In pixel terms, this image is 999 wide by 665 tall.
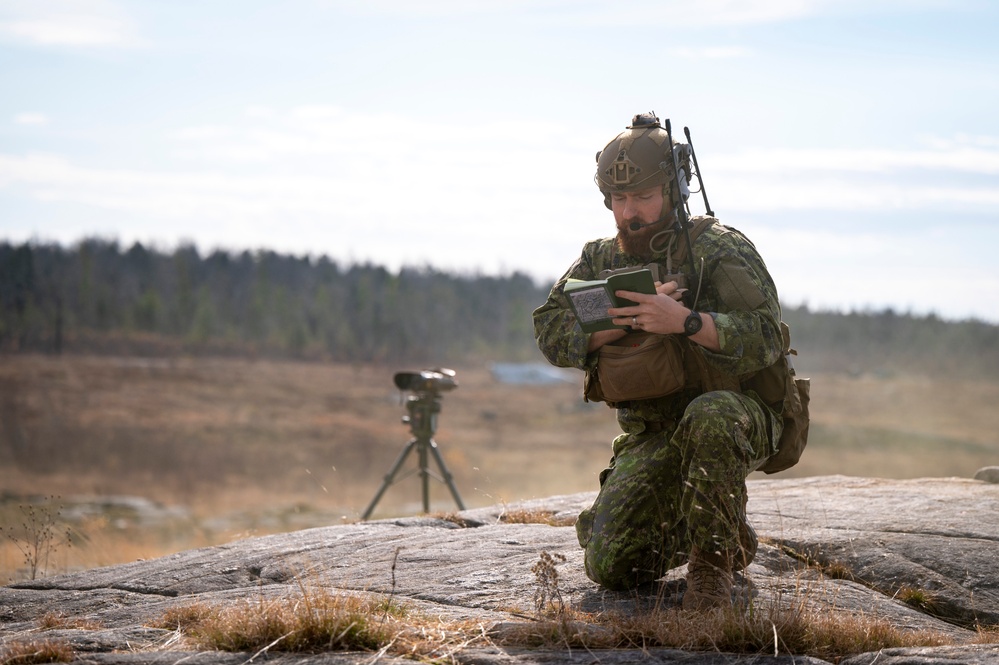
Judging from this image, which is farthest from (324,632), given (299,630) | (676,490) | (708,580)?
(676,490)

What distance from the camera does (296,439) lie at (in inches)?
1775

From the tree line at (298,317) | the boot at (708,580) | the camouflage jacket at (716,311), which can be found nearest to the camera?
the boot at (708,580)

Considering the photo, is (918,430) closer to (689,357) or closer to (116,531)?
(116,531)

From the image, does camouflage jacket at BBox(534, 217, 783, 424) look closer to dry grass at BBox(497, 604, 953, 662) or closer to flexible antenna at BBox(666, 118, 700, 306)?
flexible antenna at BBox(666, 118, 700, 306)

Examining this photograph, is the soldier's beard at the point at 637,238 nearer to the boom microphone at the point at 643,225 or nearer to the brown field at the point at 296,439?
the boom microphone at the point at 643,225

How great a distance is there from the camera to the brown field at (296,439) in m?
30.3

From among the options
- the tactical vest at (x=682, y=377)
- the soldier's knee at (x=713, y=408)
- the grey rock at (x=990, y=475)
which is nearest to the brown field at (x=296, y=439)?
the tactical vest at (x=682, y=377)

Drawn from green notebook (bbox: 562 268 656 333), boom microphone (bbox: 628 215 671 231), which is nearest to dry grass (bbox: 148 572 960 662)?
green notebook (bbox: 562 268 656 333)

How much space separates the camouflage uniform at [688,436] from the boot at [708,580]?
2.5 inches

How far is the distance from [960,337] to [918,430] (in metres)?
47.6

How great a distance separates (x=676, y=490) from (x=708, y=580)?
0.57m

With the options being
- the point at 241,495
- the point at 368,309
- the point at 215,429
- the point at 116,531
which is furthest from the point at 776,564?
the point at 368,309

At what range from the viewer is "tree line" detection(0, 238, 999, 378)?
78000 millimetres

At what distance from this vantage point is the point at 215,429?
46.2 meters
